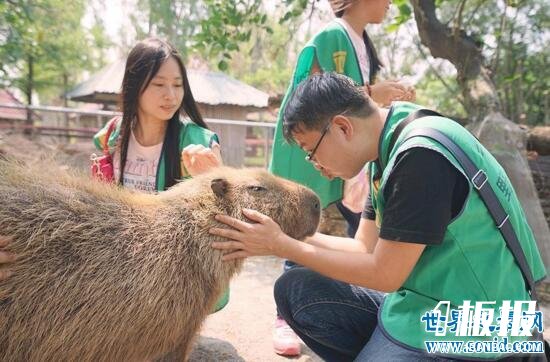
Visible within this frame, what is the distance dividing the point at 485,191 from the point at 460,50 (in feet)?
14.8

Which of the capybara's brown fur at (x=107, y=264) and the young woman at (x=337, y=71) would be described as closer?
the capybara's brown fur at (x=107, y=264)

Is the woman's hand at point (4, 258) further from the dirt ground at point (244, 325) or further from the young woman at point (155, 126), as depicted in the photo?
the young woman at point (155, 126)

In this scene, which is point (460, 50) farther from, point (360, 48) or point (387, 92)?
point (387, 92)

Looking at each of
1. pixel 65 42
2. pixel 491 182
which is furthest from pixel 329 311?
pixel 65 42

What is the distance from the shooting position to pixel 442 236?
1.79 metres

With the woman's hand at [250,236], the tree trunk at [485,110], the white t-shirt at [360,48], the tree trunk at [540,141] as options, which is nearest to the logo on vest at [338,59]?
the white t-shirt at [360,48]

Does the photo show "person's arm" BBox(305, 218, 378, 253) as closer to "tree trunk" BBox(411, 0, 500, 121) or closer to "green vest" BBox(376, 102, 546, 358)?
"green vest" BBox(376, 102, 546, 358)

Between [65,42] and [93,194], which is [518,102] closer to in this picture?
[93,194]

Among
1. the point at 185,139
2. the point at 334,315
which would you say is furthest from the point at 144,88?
the point at 334,315

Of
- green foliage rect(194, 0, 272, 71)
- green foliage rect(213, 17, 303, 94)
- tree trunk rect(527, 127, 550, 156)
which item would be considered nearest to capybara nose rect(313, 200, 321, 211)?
green foliage rect(194, 0, 272, 71)

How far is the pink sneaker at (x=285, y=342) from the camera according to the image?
3.07 metres

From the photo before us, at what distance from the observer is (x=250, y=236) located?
208 cm

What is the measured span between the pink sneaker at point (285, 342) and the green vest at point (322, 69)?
0.90m

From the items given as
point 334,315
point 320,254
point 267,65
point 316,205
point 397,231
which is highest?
point 267,65
